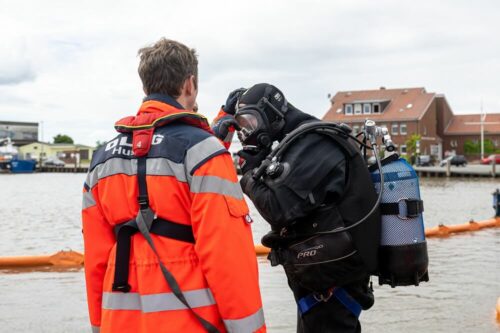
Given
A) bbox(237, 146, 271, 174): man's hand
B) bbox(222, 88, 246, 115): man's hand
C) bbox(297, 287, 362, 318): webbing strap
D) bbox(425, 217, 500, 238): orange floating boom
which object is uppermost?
bbox(222, 88, 246, 115): man's hand

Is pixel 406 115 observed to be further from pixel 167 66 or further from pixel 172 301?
pixel 172 301

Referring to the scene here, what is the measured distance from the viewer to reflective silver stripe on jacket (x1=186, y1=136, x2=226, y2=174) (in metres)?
2.54

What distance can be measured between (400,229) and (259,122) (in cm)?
84

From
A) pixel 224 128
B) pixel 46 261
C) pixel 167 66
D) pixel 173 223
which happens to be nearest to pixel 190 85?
pixel 167 66

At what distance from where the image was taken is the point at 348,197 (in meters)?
3.14

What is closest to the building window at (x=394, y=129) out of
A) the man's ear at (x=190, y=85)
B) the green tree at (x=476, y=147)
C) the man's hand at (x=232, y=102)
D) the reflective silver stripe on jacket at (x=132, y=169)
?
the green tree at (x=476, y=147)

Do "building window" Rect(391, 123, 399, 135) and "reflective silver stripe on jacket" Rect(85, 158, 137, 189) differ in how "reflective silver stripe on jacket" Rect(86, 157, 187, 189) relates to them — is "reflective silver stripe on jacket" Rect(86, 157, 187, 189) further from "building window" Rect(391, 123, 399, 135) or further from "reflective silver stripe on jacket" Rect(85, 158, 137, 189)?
"building window" Rect(391, 123, 399, 135)

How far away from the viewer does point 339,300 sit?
3256 mm

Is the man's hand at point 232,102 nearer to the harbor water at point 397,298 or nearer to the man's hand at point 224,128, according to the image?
the man's hand at point 224,128

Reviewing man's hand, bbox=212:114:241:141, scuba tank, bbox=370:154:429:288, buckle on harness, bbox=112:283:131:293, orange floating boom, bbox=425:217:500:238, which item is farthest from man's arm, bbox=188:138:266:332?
orange floating boom, bbox=425:217:500:238

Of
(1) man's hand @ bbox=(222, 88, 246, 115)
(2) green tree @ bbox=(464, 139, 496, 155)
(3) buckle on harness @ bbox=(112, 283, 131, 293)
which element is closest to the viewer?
(3) buckle on harness @ bbox=(112, 283, 131, 293)

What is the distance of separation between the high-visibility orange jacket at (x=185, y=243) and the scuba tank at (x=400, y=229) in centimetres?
90

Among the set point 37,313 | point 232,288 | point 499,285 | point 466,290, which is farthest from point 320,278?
point 499,285

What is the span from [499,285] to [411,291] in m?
1.12
